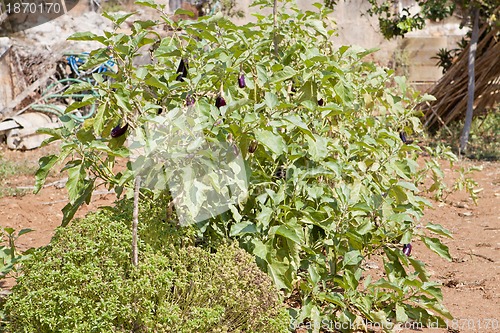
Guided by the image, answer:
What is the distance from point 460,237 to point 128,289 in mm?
2894

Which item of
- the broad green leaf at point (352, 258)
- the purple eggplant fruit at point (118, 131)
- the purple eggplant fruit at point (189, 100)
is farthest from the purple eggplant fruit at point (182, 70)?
the broad green leaf at point (352, 258)

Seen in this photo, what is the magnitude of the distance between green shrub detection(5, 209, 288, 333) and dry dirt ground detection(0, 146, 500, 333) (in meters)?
1.05

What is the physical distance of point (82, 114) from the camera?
26.8 feet

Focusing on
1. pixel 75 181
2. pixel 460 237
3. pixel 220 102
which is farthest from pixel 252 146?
pixel 460 237

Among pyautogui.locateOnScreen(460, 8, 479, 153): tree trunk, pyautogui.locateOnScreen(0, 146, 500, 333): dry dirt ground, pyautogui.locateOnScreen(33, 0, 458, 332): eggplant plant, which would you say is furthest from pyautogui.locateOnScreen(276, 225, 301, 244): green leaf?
pyautogui.locateOnScreen(460, 8, 479, 153): tree trunk

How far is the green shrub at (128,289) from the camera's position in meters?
2.12

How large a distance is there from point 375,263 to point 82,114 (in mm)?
5223

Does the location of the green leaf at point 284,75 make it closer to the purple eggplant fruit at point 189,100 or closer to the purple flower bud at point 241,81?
the purple flower bud at point 241,81

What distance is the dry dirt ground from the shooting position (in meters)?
3.20

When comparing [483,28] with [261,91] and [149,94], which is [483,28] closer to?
[261,91]


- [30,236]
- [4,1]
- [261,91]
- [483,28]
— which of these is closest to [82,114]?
[4,1]

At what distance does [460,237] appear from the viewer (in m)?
4.42

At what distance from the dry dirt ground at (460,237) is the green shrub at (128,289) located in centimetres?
105

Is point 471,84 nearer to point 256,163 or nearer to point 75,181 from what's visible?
point 256,163
